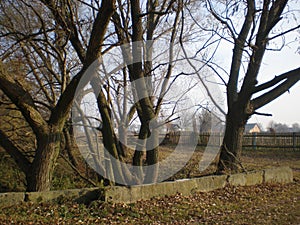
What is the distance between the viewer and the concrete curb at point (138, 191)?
205 inches

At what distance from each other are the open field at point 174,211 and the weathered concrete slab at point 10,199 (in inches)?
5.3

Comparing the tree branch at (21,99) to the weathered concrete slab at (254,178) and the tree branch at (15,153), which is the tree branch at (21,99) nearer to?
the tree branch at (15,153)

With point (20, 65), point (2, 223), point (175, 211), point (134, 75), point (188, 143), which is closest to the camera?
point (2, 223)

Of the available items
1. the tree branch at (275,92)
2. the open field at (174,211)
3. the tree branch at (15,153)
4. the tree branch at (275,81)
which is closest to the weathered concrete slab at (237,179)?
the open field at (174,211)

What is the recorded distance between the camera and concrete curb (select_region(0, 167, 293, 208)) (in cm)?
521

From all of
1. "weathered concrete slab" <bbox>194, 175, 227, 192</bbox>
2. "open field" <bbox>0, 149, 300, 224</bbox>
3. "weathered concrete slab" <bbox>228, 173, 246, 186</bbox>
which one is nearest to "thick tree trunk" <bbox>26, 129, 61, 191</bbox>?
"open field" <bbox>0, 149, 300, 224</bbox>

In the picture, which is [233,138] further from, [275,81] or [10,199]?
[10,199]

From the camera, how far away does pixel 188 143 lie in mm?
14203

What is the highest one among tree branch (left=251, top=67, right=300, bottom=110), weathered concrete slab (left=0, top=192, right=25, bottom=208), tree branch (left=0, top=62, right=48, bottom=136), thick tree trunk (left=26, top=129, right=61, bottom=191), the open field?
tree branch (left=251, top=67, right=300, bottom=110)

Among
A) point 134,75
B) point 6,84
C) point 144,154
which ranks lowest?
point 144,154

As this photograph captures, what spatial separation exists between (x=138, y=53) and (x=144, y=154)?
2.85 metres

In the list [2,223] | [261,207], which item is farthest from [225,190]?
[2,223]

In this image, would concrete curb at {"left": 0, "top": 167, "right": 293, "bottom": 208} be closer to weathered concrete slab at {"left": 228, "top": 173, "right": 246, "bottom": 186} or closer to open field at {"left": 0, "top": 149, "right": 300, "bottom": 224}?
weathered concrete slab at {"left": 228, "top": 173, "right": 246, "bottom": 186}

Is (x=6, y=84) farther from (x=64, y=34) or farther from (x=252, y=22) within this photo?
(x=252, y=22)
